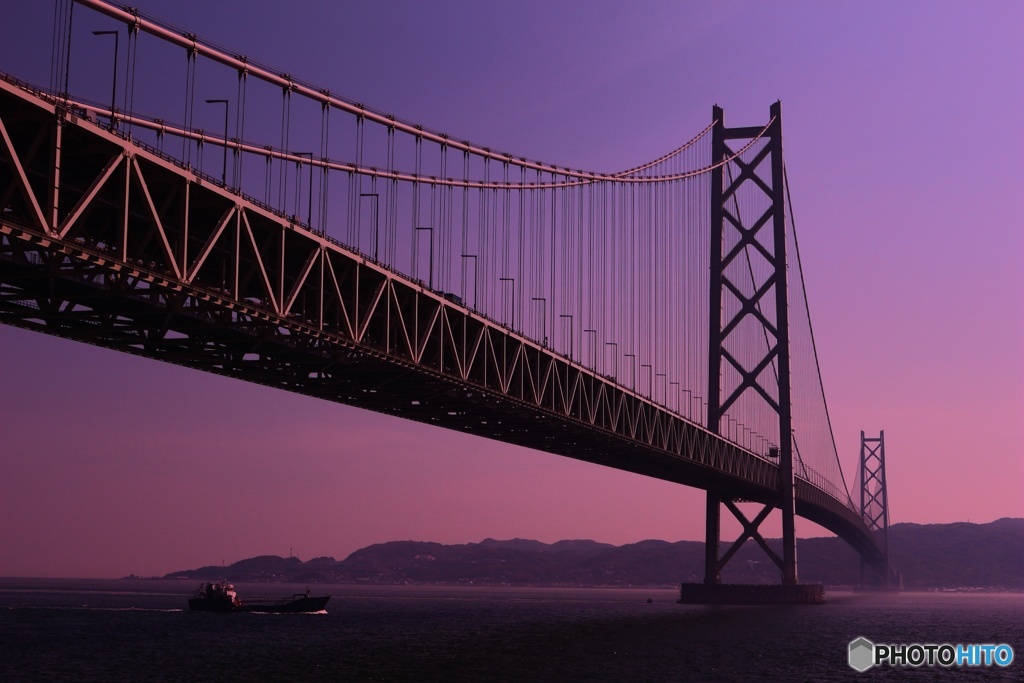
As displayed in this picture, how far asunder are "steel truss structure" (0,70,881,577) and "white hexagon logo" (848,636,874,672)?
14.7 meters

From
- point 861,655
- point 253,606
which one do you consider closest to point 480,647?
point 861,655

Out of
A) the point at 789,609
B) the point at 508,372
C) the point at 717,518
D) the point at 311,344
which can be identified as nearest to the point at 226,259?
the point at 311,344

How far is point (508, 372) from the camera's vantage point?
5628 centimetres

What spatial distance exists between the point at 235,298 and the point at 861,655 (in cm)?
3974

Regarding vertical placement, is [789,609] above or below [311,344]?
below

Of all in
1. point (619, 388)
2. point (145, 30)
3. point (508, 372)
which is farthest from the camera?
point (619, 388)

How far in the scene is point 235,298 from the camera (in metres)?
35.1

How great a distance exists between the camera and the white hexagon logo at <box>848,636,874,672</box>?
193 ft

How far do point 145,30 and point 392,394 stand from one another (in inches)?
850

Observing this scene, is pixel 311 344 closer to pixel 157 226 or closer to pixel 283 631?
pixel 157 226

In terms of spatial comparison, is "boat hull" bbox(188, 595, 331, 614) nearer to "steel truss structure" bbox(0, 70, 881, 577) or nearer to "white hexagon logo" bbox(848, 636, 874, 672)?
"steel truss structure" bbox(0, 70, 881, 577)

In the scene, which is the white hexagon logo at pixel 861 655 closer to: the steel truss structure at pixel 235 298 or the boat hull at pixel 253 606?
the steel truss structure at pixel 235 298

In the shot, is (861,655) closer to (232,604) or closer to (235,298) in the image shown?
(235,298)

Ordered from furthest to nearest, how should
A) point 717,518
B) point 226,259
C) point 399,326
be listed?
1. point 717,518
2. point 399,326
3. point 226,259
